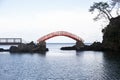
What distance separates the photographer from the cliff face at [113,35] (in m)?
76.8

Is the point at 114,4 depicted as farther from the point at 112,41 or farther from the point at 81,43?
the point at 81,43

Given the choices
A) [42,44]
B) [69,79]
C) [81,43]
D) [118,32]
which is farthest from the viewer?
[81,43]

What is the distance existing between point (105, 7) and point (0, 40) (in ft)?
103

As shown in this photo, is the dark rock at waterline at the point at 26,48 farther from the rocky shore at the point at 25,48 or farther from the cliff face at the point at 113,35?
the cliff face at the point at 113,35

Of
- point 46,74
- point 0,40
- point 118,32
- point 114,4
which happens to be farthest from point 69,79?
point 0,40

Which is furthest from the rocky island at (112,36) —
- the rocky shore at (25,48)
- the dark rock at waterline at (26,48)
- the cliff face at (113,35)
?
the rocky shore at (25,48)

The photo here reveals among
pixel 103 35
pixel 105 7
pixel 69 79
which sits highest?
pixel 105 7

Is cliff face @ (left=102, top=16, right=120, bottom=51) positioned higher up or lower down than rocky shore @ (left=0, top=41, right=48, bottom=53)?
higher up

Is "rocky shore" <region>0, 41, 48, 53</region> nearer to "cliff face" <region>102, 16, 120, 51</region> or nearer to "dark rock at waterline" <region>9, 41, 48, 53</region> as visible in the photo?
"dark rock at waterline" <region>9, 41, 48, 53</region>

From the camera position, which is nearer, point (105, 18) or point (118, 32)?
point (118, 32)

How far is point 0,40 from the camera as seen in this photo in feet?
298

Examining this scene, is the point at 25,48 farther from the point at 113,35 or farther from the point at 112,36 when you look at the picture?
the point at 113,35

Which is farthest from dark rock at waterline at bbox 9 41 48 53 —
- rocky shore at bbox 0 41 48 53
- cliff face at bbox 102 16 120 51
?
cliff face at bbox 102 16 120 51

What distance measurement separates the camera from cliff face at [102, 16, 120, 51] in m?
76.8
